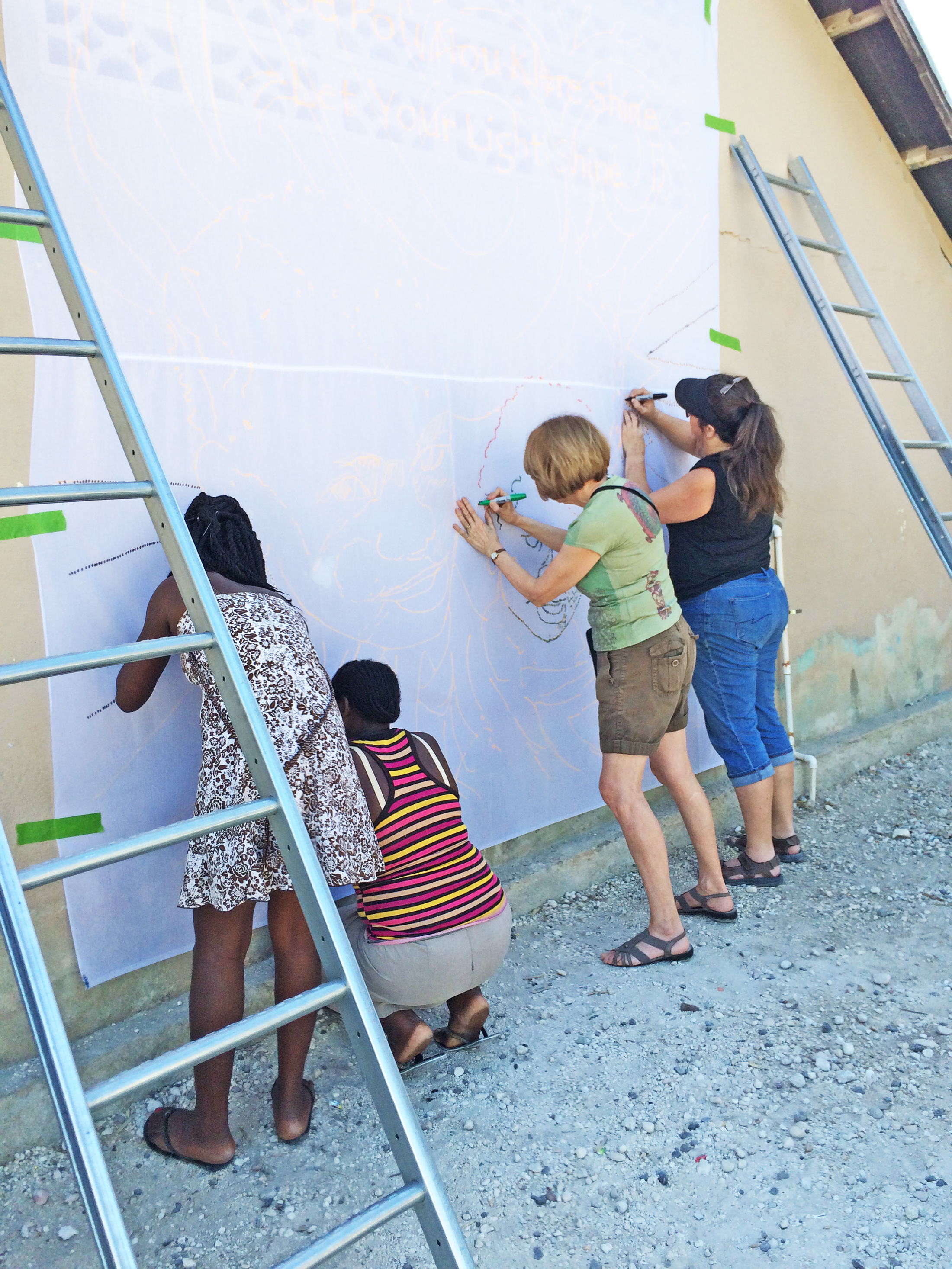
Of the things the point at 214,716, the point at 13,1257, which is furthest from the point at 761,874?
the point at 13,1257

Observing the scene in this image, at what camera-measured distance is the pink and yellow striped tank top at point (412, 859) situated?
7.70ft

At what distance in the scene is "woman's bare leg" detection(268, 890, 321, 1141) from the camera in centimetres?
220

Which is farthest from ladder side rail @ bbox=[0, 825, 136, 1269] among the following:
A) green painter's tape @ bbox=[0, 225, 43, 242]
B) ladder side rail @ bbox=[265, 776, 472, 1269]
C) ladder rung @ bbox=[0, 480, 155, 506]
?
green painter's tape @ bbox=[0, 225, 43, 242]

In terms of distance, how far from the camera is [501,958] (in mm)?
2516

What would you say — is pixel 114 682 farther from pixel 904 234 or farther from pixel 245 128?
pixel 904 234

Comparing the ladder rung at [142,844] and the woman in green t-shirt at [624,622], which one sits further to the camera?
the woman in green t-shirt at [624,622]

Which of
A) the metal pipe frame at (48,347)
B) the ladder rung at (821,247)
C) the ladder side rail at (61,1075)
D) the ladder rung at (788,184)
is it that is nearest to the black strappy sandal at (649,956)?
the ladder side rail at (61,1075)

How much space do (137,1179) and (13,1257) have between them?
0.85 ft

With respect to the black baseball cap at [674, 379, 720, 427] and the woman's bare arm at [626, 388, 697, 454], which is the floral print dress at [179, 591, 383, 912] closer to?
the black baseball cap at [674, 379, 720, 427]

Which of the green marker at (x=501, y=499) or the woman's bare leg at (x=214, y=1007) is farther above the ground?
the green marker at (x=501, y=499)

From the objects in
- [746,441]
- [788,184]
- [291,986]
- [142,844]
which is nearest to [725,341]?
[788,184]

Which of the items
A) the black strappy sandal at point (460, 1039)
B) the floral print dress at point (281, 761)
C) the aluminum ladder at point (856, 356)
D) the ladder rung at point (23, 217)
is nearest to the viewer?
the ladder rung at point (23, 217)

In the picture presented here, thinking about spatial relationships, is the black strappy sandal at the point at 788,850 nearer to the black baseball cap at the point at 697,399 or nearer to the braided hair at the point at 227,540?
the black baseball cap at the point at 697,399

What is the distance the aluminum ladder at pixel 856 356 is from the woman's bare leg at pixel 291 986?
9.01 feet
